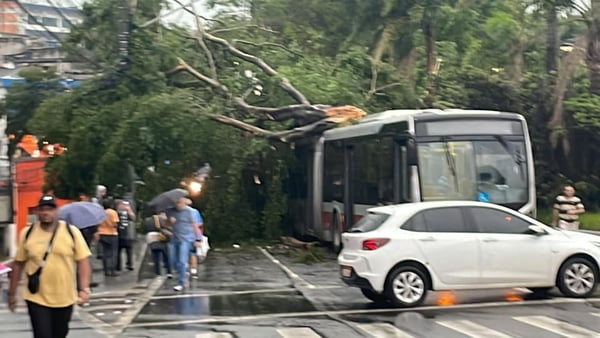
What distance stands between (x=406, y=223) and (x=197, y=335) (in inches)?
155

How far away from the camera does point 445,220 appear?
48.3 feet

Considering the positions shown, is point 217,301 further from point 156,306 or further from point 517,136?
point 517,136

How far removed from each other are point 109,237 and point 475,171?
23.9 ft

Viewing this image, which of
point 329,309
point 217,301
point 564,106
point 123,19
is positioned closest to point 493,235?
point 329,309

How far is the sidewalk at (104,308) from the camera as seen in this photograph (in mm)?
12867

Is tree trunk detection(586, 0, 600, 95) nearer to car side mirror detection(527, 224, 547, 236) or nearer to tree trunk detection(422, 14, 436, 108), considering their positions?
tree trunk detection(422, 14, 436, 108)

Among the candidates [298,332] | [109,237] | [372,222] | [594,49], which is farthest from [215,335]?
[594,49]

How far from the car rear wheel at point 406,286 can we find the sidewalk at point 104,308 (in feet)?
12.1

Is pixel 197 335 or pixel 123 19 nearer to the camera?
pixel 197 335

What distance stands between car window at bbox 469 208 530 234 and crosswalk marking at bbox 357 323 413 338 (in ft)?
9.26

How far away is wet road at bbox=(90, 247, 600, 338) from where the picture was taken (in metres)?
12.1

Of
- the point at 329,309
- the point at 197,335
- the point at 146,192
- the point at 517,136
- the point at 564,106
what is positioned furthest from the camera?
the point at 564,106

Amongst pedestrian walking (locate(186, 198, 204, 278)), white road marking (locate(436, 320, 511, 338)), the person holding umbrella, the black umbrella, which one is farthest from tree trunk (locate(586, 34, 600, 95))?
white road marking (locate(436, 320, 511, 338))

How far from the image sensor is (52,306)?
8484mm
